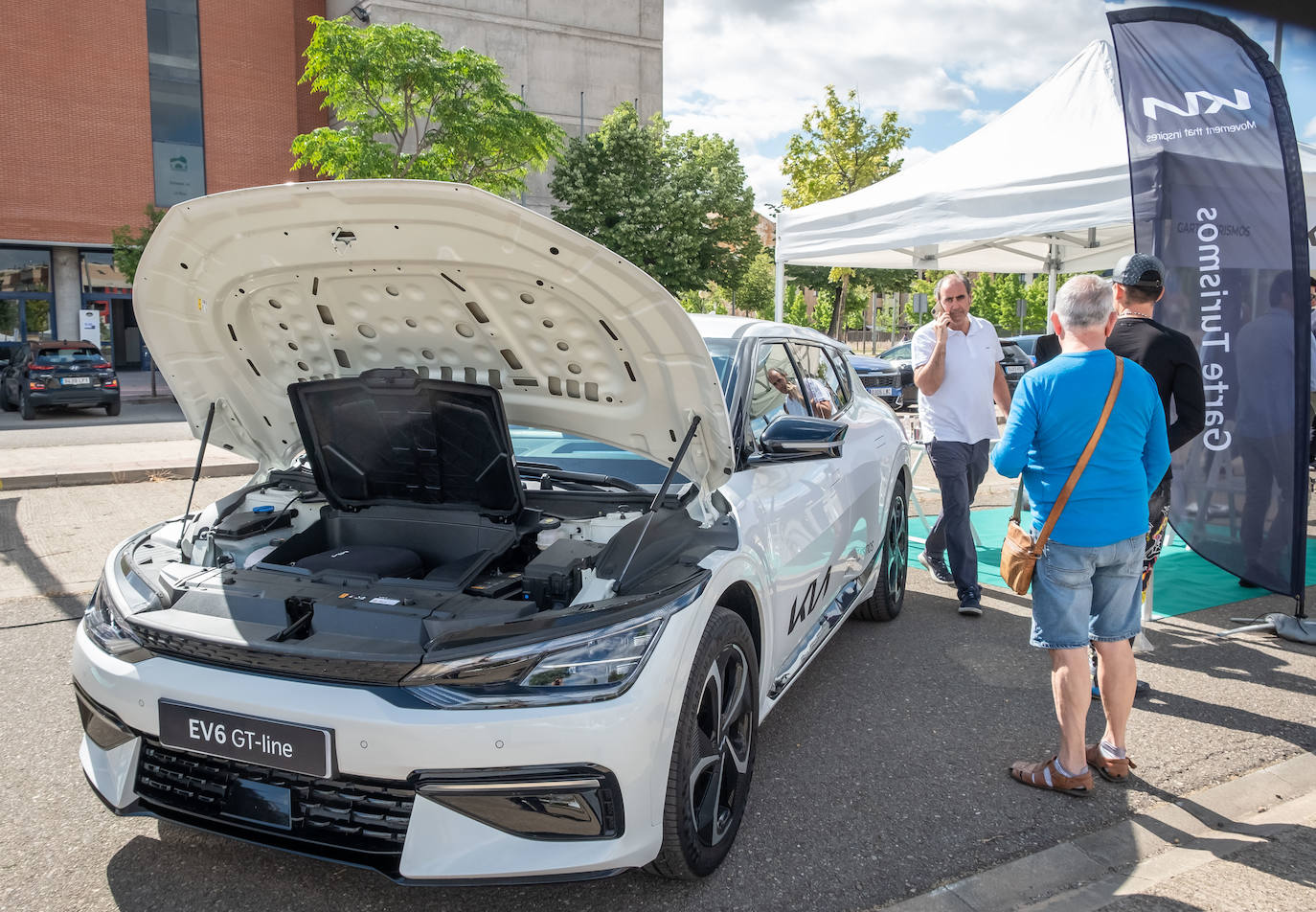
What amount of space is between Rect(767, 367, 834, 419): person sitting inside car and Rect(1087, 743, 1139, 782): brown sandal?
1742 mm

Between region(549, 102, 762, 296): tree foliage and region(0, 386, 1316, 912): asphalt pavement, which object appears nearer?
region(0, 386, 1316, 912): asphalt pavement

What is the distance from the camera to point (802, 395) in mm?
4246

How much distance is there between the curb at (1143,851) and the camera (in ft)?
8.55

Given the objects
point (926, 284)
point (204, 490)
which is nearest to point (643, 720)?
point (204, 490)

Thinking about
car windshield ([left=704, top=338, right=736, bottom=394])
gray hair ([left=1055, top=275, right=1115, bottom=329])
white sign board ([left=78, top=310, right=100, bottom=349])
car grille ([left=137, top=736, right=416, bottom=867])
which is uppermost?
white sign board ([left=78, top=310, right=100, bottom=349])

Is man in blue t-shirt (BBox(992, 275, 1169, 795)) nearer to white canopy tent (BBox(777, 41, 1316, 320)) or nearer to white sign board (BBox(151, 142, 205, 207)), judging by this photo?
white canopy tent (BBox(777, 41, 1316, 320))

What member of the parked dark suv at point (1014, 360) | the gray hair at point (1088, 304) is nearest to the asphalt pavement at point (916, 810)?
the gray hair at point (1088, 304)

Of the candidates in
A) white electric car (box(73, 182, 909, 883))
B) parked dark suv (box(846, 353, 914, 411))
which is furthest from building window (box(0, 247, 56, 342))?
white electric car (box(73, 182, 909, 883))

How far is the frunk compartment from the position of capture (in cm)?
291

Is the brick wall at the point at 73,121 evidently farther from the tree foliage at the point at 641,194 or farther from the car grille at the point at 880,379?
the car grille at the point at 880,379

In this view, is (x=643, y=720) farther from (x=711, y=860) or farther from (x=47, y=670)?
(x=47, y=670)

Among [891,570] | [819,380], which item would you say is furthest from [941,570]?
[819,380]

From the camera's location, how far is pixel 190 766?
2.35 meters

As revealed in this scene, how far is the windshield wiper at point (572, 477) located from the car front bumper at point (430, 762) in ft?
2.99
